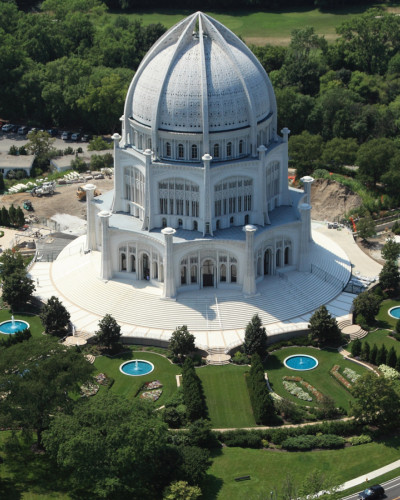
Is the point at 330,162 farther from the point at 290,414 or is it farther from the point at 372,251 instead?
the point at 290,414

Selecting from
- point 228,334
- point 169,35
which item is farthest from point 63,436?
point 169,35

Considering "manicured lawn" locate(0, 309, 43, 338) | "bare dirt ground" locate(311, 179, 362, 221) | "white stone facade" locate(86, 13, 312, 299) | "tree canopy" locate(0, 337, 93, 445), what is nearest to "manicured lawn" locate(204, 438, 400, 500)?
"tree canopy" locate(0, 337, 93, 445)

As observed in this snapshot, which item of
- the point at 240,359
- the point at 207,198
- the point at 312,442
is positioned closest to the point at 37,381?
the point at 312,442

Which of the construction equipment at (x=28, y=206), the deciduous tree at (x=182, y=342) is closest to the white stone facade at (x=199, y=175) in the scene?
the deciduous tree at (x=182, y=342)

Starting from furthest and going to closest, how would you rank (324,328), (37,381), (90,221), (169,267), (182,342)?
1. (90,221)
2. (169,267)
3. (324,328)
4. (182,342)
5. (37,381)

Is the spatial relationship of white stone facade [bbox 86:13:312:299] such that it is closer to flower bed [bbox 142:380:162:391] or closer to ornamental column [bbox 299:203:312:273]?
ornamental column [bbox 299:203:312:273]

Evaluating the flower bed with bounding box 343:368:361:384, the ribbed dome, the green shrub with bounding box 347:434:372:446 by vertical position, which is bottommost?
the green shrub with bounding box 347:434:372:446

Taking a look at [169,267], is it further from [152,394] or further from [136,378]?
[152,394]
